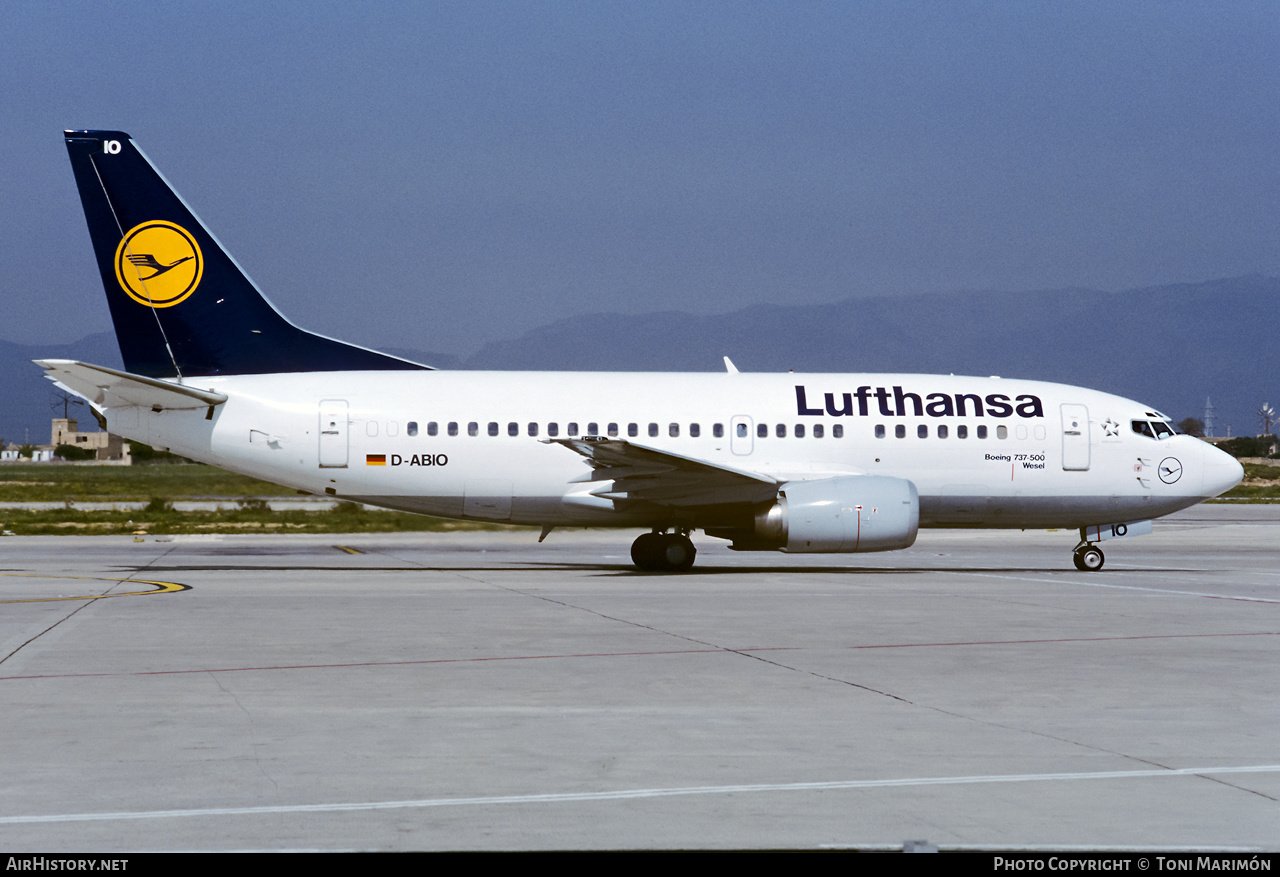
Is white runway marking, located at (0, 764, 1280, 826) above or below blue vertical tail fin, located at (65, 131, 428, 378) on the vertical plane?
below

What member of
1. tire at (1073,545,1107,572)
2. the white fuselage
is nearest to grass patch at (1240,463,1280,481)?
the white fuselage

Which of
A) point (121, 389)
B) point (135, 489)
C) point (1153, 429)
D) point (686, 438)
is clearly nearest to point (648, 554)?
point (686, 438)

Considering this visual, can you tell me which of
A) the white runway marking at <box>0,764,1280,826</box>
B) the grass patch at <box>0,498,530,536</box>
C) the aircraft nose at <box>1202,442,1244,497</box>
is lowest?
the white runway marking at <box>0,764,1280,826</box>

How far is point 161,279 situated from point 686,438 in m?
10.2

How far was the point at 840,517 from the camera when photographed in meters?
22.3

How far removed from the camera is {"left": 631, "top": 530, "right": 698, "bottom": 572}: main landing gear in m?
23.9

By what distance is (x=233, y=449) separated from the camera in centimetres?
2364

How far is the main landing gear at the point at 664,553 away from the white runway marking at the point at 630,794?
16.7 metres

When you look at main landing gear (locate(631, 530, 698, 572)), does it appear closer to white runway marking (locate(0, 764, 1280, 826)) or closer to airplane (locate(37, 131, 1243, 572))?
airplane (locate(37, 131, 1243, 572))

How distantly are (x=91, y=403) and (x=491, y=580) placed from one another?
831cm

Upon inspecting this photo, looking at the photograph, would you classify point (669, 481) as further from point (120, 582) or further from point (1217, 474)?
point (1217, 474)

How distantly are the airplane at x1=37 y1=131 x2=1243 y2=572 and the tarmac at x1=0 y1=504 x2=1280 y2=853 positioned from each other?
13.3 ft

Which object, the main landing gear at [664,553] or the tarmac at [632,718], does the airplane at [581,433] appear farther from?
the tarmac at [632,718]

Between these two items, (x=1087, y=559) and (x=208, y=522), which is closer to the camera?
(x=1087, y=559)
